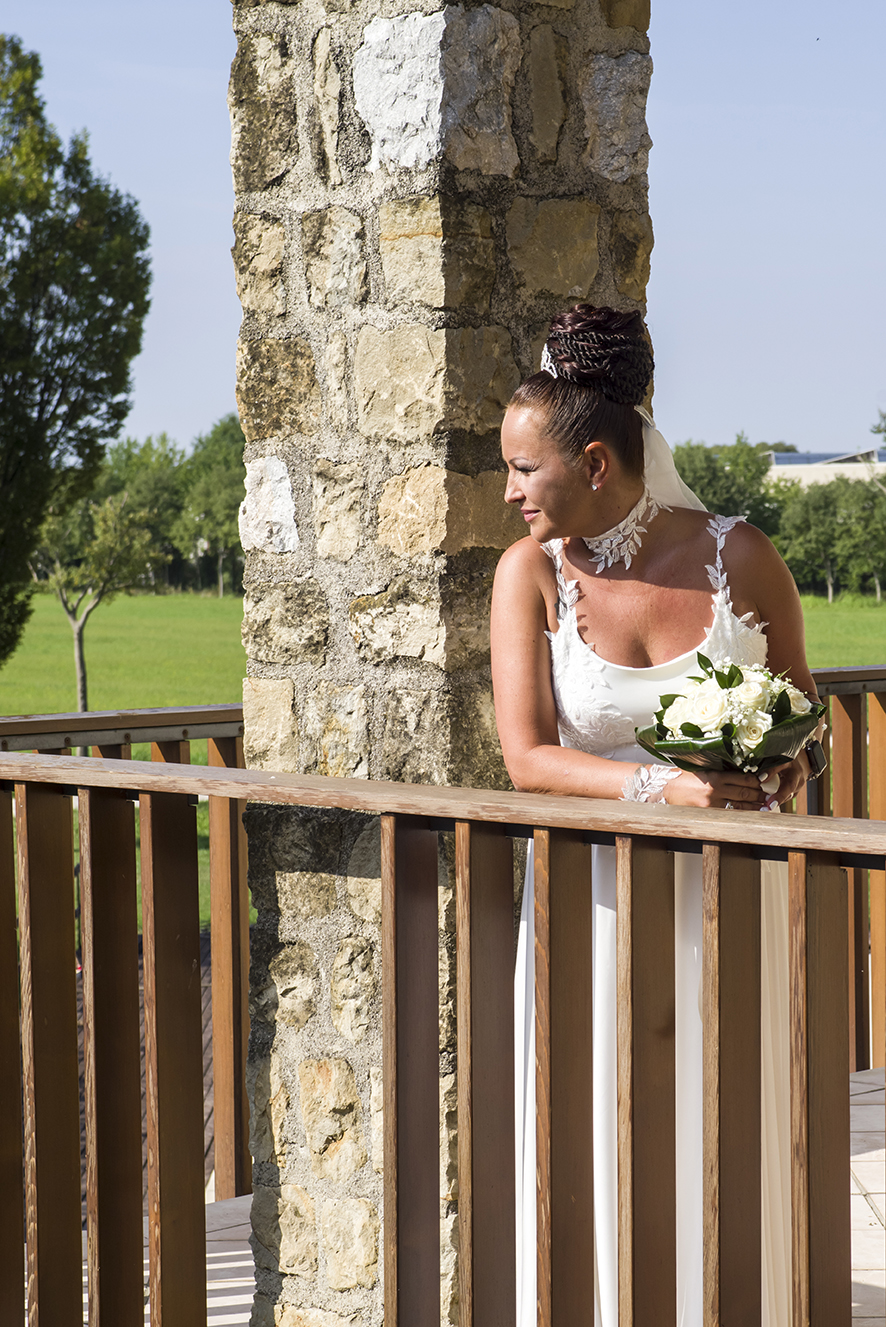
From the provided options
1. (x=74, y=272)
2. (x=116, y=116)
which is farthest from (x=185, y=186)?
(x=74, y=272)

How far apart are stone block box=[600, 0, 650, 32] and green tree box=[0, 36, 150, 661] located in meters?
12.6

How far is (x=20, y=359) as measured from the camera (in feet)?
49.0

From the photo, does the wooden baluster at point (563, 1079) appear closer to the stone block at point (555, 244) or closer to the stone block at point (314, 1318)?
the stone block at point (314, 1318)

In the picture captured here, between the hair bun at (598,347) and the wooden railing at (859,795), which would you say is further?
the wooden railing at (859,795)

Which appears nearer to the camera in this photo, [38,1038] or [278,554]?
[38,1038]

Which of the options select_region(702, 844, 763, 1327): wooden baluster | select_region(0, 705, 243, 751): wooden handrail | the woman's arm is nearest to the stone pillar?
the woman's arm

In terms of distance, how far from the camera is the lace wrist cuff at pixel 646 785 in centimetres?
216

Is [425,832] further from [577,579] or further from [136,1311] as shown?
[136,1311]

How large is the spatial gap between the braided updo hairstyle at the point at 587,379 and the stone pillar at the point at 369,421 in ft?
0.78

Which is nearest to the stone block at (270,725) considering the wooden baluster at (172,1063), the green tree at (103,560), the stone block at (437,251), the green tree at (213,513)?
the wooden baluster at (172,1063)

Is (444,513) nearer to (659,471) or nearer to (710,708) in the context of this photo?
(659,471)

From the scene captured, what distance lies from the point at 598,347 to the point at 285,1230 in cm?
174

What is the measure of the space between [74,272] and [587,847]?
1499cm

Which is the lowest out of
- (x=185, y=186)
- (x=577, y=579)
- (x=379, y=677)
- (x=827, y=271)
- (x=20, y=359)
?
(x=379, y=677)
